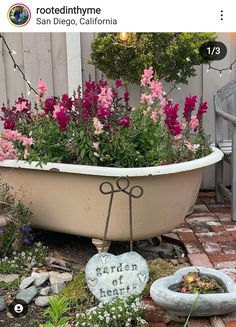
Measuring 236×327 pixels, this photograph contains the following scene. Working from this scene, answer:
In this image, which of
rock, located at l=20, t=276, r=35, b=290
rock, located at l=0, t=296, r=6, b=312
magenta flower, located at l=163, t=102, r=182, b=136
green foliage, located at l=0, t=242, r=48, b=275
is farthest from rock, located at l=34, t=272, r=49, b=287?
magenta flower, located at l=163, t=102, r=182, b=136

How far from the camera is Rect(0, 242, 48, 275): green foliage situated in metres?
2.87

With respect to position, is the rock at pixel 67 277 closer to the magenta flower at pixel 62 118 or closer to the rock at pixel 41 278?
the rock at pixel 41 278

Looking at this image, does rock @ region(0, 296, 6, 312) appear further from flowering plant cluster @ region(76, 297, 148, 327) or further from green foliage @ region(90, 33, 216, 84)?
green foliage @ region(90, 33, 216, 84)

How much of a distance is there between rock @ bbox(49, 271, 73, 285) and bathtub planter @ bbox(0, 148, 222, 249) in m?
0.24

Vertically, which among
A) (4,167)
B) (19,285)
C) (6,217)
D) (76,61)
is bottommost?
(19,285)

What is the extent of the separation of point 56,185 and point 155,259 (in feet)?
2.29

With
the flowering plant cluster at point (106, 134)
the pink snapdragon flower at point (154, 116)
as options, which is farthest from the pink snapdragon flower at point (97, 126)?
the pink snapdragon flower at point (154, 116)

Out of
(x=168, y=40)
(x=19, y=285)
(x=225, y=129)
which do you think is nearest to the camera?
(x=19, y=285)

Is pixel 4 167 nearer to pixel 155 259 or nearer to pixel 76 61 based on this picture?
pixel 155 259

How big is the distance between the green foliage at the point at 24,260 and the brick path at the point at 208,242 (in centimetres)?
78

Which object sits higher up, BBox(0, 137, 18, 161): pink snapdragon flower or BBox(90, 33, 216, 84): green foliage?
BBox(90, 33, 216, 84): green foliage

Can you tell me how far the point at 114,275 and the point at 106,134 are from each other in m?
0.79
